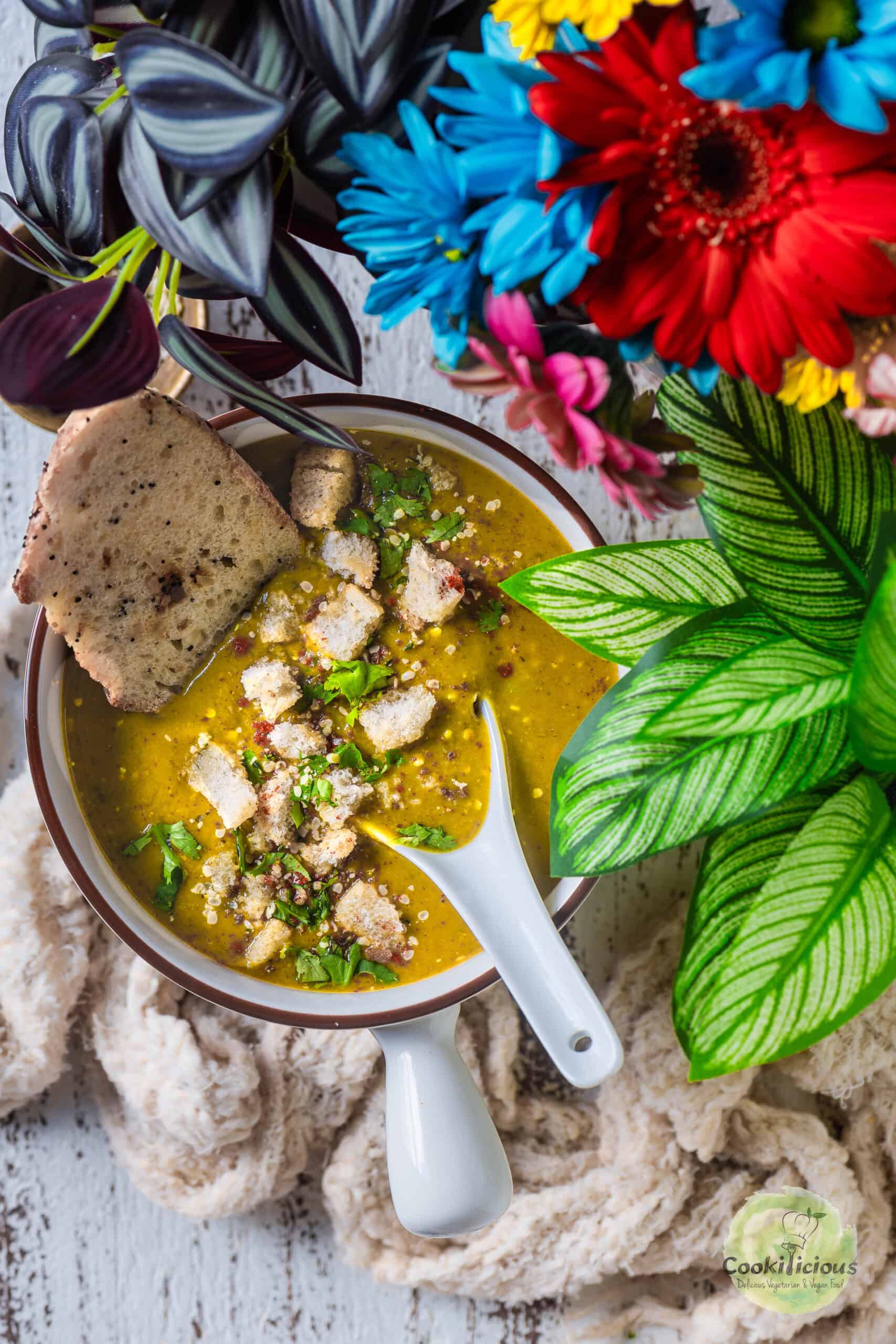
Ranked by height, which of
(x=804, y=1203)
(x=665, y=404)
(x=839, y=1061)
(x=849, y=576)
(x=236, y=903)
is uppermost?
(x=665, y=404)

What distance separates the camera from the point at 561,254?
2.15 ft

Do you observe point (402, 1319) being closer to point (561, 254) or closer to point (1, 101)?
point (561, 254)

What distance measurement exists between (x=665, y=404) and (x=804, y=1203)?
96 centimetres

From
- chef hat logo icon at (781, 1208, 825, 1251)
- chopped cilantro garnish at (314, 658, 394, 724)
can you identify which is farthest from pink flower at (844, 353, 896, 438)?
chef hat logo icon at (781, 1208, 825, 1251)

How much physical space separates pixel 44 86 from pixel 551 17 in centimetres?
41

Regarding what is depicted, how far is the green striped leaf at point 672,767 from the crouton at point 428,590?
0.89 ft

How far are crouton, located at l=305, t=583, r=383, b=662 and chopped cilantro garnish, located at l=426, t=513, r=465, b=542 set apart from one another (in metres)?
0.09

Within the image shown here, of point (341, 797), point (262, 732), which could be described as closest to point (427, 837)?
point (341, 797)

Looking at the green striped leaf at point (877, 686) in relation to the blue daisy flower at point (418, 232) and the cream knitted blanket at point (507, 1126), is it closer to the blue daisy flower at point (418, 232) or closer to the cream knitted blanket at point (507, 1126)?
the blue daisy flower at point (418, 232)

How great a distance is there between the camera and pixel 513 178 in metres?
0.65

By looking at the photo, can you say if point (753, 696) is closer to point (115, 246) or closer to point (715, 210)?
point (715, 210)

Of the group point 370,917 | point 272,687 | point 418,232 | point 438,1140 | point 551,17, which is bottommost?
point 438,1140

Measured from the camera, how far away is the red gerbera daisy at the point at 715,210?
604 millimetres

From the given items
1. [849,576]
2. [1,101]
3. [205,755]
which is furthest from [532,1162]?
[1,101]
